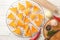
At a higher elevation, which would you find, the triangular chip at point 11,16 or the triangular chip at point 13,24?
the triangular chip at point 11,16

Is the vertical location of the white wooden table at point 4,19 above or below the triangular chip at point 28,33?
above

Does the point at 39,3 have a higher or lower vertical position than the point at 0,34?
higher

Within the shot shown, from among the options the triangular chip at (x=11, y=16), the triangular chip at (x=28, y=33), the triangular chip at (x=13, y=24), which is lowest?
the triangular chip at (x=28, y=33)

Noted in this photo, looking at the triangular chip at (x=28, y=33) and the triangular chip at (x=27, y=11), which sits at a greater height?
the triangular chip at (x=27, y=11)

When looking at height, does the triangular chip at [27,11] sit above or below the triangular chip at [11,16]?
above

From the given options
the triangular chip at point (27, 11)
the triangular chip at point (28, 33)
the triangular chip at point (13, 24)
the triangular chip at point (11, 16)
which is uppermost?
the triangular chip at point (27, 11)

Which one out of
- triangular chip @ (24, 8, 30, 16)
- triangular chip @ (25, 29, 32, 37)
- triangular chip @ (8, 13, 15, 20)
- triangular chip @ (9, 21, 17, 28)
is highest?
triangular chip @ (24, 8, 30, 16)

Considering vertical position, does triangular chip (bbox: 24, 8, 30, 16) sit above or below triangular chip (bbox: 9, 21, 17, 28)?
above

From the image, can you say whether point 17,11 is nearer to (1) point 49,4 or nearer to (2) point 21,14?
(2) point 21,14

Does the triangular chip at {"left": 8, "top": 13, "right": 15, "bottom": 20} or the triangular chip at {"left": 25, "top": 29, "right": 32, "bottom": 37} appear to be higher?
the triangular chip at {"left": 8, "top": 13, "right": 15, "bottom": 20}

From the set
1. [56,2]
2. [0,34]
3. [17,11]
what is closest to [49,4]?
[56,2]
